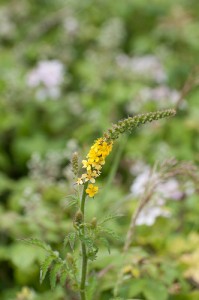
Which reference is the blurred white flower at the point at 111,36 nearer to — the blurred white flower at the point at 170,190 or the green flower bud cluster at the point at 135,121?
the blurred white flower at the point at 170,190

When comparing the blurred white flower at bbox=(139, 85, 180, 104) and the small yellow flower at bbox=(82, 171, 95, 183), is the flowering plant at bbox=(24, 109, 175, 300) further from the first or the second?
the blurred white flower at bbox=(139, 85, 180, 104)

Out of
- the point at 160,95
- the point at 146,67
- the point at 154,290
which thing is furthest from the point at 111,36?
the point at 154,290

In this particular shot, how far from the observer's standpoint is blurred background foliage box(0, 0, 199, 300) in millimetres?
2441

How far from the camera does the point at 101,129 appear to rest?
358 cm

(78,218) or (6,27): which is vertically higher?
(6,27)

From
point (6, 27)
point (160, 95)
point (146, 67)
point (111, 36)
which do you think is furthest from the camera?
point (6, 27)

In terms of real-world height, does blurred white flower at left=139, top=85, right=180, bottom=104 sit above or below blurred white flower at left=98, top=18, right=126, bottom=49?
below

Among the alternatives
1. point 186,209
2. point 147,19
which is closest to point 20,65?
point 147,19

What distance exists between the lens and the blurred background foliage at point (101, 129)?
244cm

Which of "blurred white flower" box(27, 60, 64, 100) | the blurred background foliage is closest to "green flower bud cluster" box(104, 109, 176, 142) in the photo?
the blurred background foliage

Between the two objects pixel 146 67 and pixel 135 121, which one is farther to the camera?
pixel 146 67

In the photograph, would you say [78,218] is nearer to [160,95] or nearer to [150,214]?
[150,214]

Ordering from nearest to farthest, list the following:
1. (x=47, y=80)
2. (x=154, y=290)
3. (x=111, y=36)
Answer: (x=154, y=290)
(x=47, y=80)
(x=111, y=36)

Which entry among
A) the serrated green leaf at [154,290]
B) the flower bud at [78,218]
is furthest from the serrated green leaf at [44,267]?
the serrated green leaf at [154,290]
